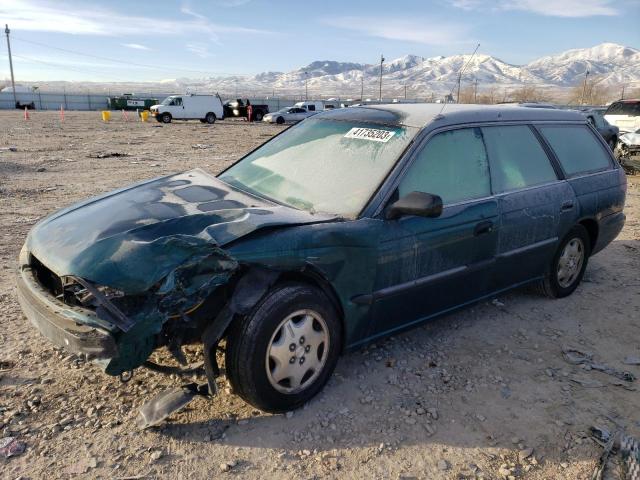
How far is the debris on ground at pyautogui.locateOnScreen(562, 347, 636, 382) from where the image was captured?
11.2 feet

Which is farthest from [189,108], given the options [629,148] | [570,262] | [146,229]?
[146,229]

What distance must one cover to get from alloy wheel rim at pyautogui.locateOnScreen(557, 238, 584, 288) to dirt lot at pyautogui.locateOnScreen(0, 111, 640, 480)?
15.6 inches

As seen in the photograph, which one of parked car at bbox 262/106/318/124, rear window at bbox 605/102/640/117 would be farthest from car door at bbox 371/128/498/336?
parked car at bbox 262/106/318/124

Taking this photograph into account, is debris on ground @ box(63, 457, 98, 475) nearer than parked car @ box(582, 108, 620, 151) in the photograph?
Yes

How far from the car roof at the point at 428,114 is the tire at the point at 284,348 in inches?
57.2

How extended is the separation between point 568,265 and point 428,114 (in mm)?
2183

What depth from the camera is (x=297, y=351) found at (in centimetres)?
276

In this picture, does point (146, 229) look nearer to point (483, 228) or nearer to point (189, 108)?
point (483, 228)

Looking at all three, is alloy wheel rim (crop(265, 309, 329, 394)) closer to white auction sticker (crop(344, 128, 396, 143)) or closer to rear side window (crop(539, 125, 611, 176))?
white auction sticker (crop(344, 128, 396, 143))

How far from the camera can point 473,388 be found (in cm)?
318

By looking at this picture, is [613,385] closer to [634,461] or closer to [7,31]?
[634,461]

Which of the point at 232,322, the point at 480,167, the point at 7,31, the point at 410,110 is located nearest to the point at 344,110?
the point at 410,110

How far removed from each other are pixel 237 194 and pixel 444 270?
148 centimetres

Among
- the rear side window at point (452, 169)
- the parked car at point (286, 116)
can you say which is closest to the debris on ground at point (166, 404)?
the rear side window at point (452, 169)
